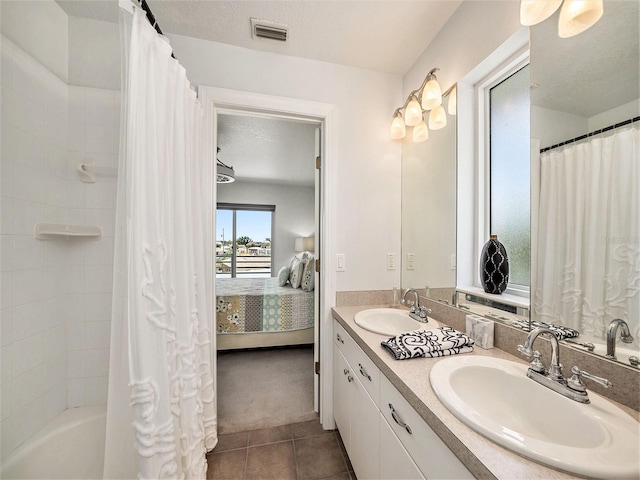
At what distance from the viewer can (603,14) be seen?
0.75m

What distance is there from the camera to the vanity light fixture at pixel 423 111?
1419 mm

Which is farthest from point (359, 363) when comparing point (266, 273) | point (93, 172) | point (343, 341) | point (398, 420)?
point (266, 273)

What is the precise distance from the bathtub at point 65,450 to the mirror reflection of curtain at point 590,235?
214 centimetres

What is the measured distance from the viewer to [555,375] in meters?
0.72

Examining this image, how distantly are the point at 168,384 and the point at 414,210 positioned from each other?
1.63 m

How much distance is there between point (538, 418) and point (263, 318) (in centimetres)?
253

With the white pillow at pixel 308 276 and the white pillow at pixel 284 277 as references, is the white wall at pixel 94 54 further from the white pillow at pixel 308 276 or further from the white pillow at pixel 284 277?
the white pillow at pixel 284 277

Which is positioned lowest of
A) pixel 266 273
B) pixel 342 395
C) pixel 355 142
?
pixel 342 395

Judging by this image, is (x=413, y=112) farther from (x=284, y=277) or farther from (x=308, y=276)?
(x=284, y=277)

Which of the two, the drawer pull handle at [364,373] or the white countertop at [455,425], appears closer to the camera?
the white countertop at [455,425]

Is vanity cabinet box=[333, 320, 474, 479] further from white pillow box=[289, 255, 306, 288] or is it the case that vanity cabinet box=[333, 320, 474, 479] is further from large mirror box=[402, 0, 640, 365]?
white pillow box=[289, 255, 306, 288]

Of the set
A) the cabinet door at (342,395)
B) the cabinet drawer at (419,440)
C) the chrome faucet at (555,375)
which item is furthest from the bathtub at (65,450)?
the chrome faucet at (555,375)

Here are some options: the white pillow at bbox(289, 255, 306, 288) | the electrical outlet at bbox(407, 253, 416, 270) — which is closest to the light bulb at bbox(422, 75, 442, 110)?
the electrical outlet at bbox(407, 253, 416, 270)

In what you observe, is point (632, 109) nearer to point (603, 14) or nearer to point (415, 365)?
point (603, 14)
